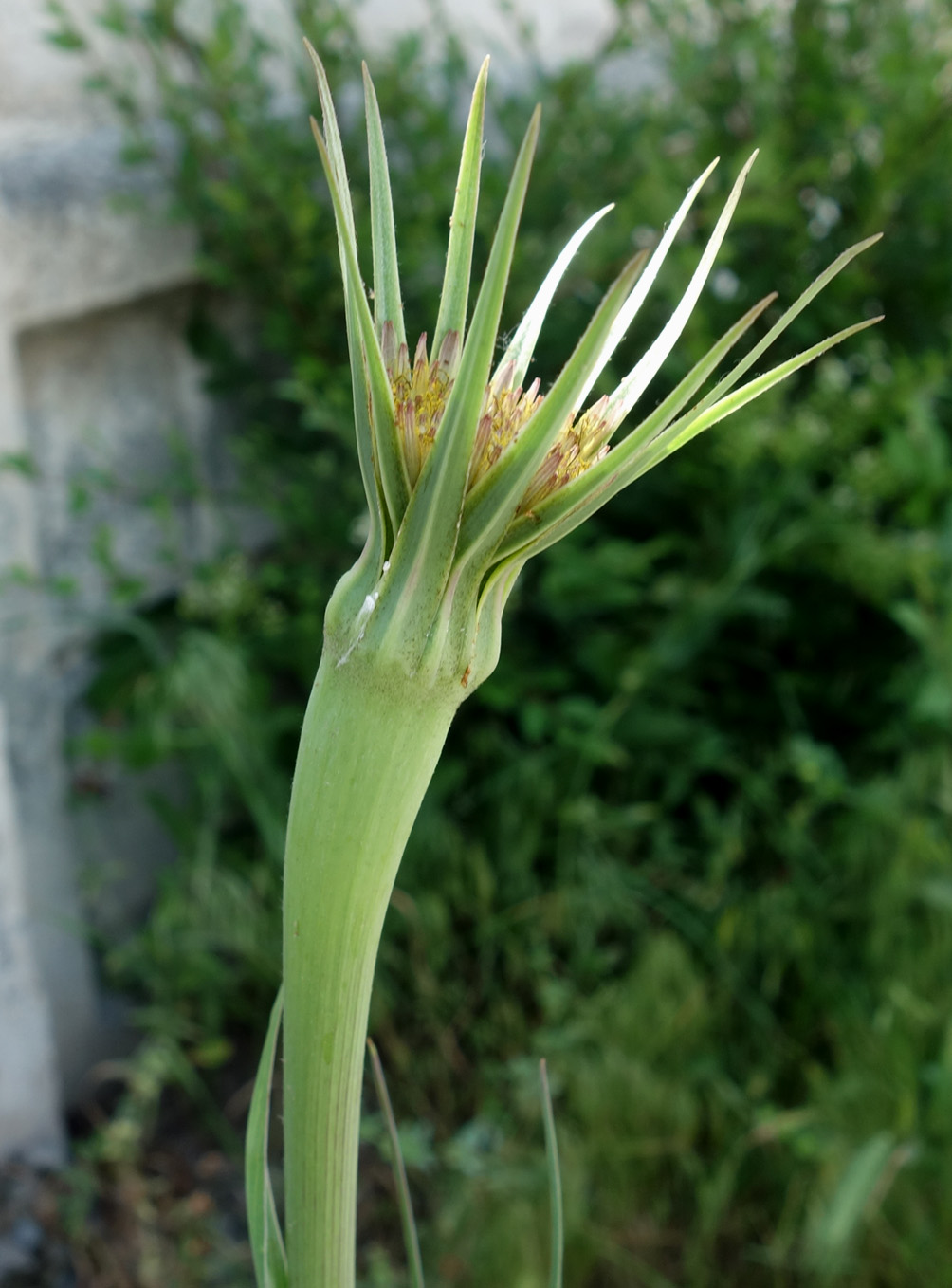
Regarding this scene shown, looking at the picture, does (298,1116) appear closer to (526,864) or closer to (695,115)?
(526,864)

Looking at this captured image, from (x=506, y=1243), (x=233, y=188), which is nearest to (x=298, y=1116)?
(x=506, y=1243)

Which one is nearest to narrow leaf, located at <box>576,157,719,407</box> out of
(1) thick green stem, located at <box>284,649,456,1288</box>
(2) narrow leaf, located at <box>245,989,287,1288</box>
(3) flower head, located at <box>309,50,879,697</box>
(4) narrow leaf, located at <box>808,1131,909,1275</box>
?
(3) flower head, located at <box>309,50,879,697</box>

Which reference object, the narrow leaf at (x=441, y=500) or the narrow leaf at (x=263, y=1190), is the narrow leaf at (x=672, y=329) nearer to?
the narrow leaf at (x=441, y=500)

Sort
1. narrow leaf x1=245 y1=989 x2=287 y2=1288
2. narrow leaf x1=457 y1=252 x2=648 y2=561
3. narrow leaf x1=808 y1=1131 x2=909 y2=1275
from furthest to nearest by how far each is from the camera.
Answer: narrow leaf x1=808 y1=1131 x2=909 y2=1275, narrow leaf x1=245 y1=989 x2=287 y2=1288, narrow leaf x1=457 y1=252 x2=648 y2=561

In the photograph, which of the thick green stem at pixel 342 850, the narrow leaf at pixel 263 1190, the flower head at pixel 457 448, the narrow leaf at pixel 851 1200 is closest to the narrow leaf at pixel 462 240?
the flower head at pixel 457 448

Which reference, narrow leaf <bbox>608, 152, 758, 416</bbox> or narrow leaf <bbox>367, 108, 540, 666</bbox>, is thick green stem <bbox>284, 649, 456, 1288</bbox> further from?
narrow leaf <bbox>608, 152, 758, 416</bbox>

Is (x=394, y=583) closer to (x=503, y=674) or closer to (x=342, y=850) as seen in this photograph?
(x=342, y=850)

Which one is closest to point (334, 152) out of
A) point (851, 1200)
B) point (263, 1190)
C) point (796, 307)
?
point (796, 307)
